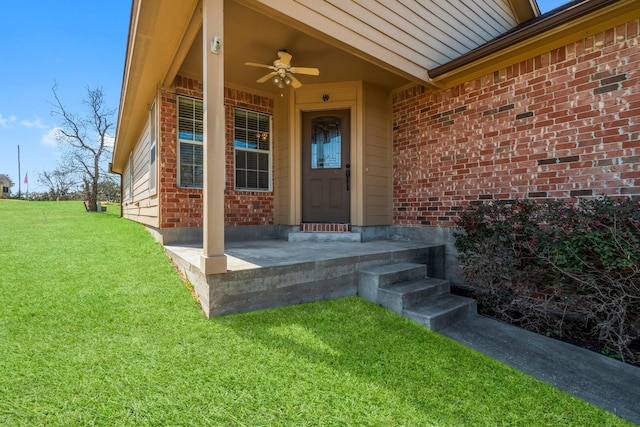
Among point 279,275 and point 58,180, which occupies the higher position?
point 58,180

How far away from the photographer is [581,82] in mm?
3375

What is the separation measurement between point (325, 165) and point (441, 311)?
3.33 m

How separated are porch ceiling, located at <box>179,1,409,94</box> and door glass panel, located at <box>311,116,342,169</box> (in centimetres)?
69

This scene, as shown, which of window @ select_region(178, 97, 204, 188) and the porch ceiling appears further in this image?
window @ select_region(178, 97, 204, 188)

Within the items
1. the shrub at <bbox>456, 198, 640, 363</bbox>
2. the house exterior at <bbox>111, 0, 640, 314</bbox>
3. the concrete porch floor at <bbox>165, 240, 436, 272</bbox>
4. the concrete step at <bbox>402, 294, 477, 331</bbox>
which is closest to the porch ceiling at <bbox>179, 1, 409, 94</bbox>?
the house exterior at <bbox>111, 0, 640, 314</bbox>

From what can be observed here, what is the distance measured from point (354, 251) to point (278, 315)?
4.65 ft

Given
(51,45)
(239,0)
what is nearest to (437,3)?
(239,0)

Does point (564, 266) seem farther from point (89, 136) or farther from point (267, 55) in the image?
point (89, 136)

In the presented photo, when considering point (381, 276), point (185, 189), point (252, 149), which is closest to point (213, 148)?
point (381, 276)

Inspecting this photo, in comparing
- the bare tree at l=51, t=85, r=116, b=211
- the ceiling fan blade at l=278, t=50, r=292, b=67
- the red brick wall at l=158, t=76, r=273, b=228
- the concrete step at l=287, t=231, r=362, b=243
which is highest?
the bare tree at l=51, t=85, r=116, b=211

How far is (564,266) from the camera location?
112 inches

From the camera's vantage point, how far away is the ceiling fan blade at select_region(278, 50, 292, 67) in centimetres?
420

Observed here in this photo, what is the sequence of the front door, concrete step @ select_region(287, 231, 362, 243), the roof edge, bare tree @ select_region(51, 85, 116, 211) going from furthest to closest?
bare tree @ select_region(51, 85, 116, 211) < the front door < concrete step @ select_region(287, 231, 362, 243) < the roof edge

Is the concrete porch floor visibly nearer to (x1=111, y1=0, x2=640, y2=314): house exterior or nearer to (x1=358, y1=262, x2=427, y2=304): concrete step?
(x1=358, y1=262, x2=427, y2=304): concrete step
